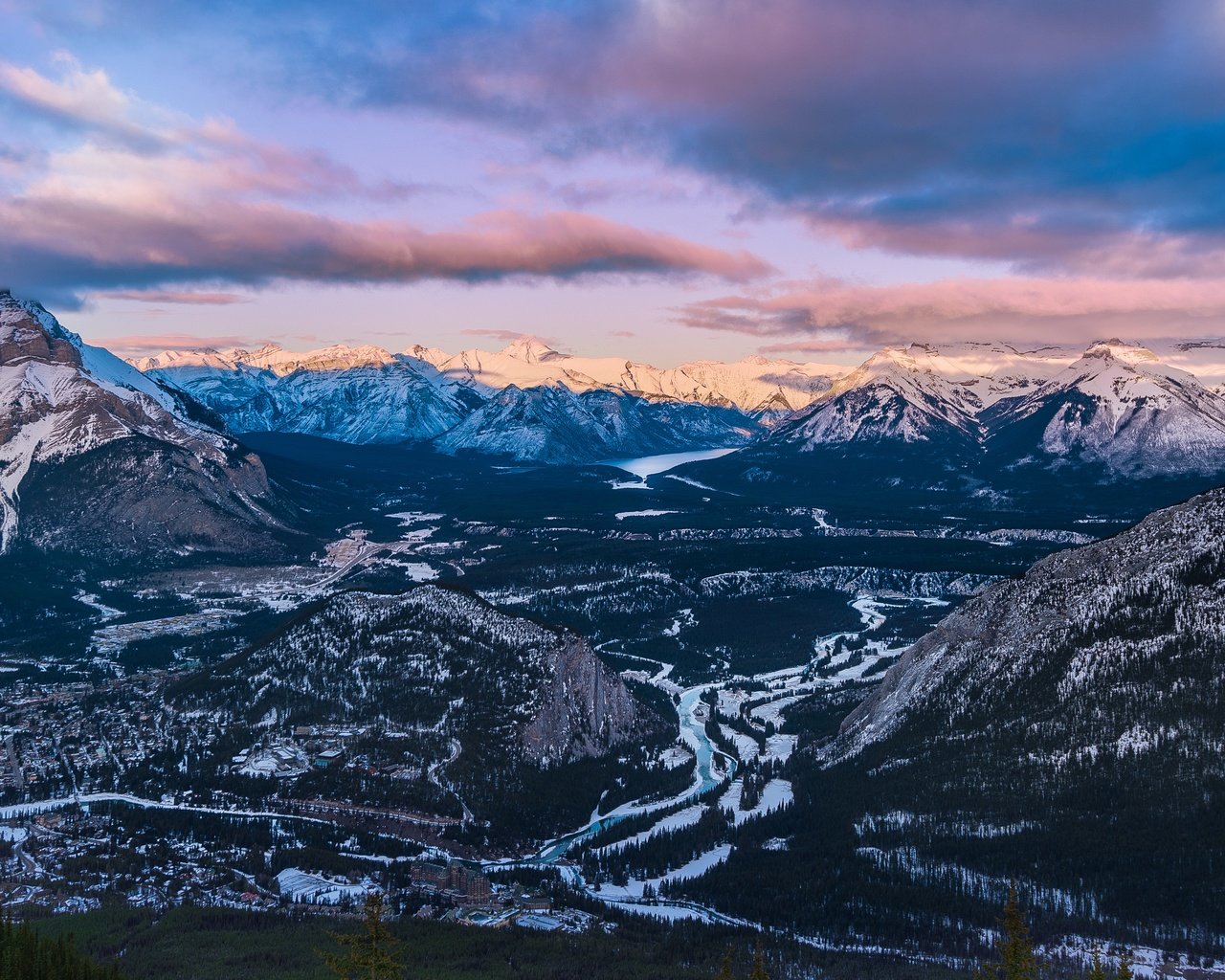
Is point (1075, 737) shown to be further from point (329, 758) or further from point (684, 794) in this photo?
point (329, 758)

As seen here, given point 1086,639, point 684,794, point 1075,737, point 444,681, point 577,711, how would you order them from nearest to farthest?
point 1075,737, point 1086,639, point 684,794, point 577,711, point 444,681

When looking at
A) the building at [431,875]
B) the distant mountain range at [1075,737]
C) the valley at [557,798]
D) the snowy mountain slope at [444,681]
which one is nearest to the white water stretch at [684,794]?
the valley at [557,798]

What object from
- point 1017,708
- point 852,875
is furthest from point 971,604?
point 852,875

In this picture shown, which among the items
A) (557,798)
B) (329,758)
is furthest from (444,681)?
(557,798)

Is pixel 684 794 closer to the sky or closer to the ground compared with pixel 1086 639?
closer to the ground

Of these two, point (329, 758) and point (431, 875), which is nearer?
point (431, 875)

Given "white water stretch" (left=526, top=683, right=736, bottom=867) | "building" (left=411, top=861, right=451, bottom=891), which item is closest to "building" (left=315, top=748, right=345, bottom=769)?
"building" (left=411, top=861, right=451, bottom=891)

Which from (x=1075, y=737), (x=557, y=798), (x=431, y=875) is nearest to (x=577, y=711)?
(x=557, y=798)

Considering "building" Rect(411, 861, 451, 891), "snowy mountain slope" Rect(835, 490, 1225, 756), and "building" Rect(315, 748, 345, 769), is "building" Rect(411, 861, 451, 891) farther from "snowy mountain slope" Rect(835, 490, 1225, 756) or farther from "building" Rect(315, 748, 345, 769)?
"snowy mountain slope" Rect(835, 490, 1225, 756)

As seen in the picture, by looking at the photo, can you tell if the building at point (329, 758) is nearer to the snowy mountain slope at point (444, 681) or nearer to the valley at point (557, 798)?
the valley at point (557, 798)

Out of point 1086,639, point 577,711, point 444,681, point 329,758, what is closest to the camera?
point 329,758

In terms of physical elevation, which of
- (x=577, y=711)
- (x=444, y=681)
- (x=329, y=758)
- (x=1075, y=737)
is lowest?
(x=329, y=758)
